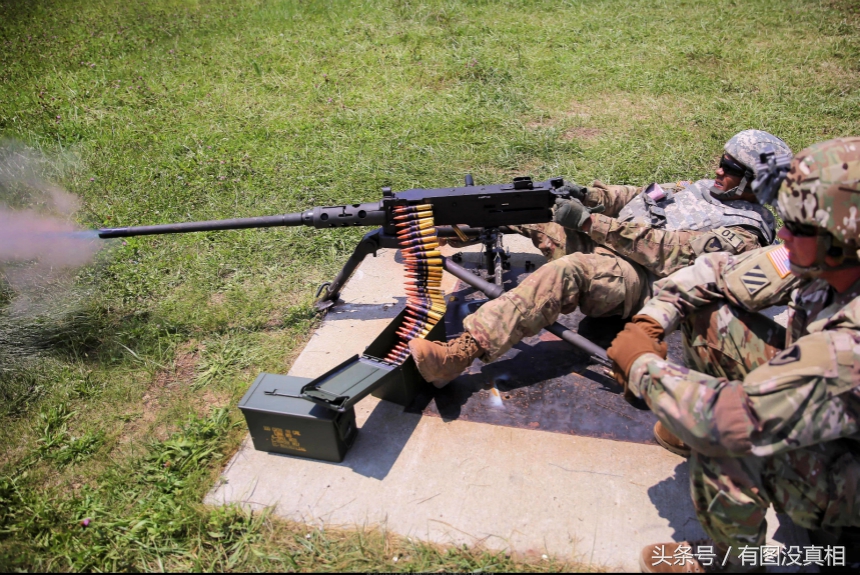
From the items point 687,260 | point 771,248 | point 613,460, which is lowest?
point 613,460

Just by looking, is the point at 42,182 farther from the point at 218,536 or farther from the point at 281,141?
the point at 218,536

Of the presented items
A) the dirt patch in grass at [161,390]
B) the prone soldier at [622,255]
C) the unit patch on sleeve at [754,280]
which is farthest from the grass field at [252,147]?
the unit patch on sleeve at [754,280]

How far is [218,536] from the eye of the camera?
3322 millimetres

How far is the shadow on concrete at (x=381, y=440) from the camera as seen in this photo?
3.65 metres

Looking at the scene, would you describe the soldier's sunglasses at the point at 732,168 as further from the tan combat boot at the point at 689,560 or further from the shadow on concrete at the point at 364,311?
the shadow on concrete at the point at 364,311

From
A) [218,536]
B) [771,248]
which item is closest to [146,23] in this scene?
[218,536]

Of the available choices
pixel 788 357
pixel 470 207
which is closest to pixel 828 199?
pixel 788 357

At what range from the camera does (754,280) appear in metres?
3.16

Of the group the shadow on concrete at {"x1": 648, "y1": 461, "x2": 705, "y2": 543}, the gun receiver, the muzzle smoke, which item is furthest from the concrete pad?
the muzzle smoke

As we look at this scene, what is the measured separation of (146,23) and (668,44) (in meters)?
8.23

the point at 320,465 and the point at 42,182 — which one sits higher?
the point at 42,182

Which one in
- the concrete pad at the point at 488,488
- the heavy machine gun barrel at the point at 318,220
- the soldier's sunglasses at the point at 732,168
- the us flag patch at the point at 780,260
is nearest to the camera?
the us flag patch at the point at 780,260

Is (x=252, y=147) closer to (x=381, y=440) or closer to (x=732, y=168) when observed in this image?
(x=381, y=440)

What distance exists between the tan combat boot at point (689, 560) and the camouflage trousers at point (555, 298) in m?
1.39
